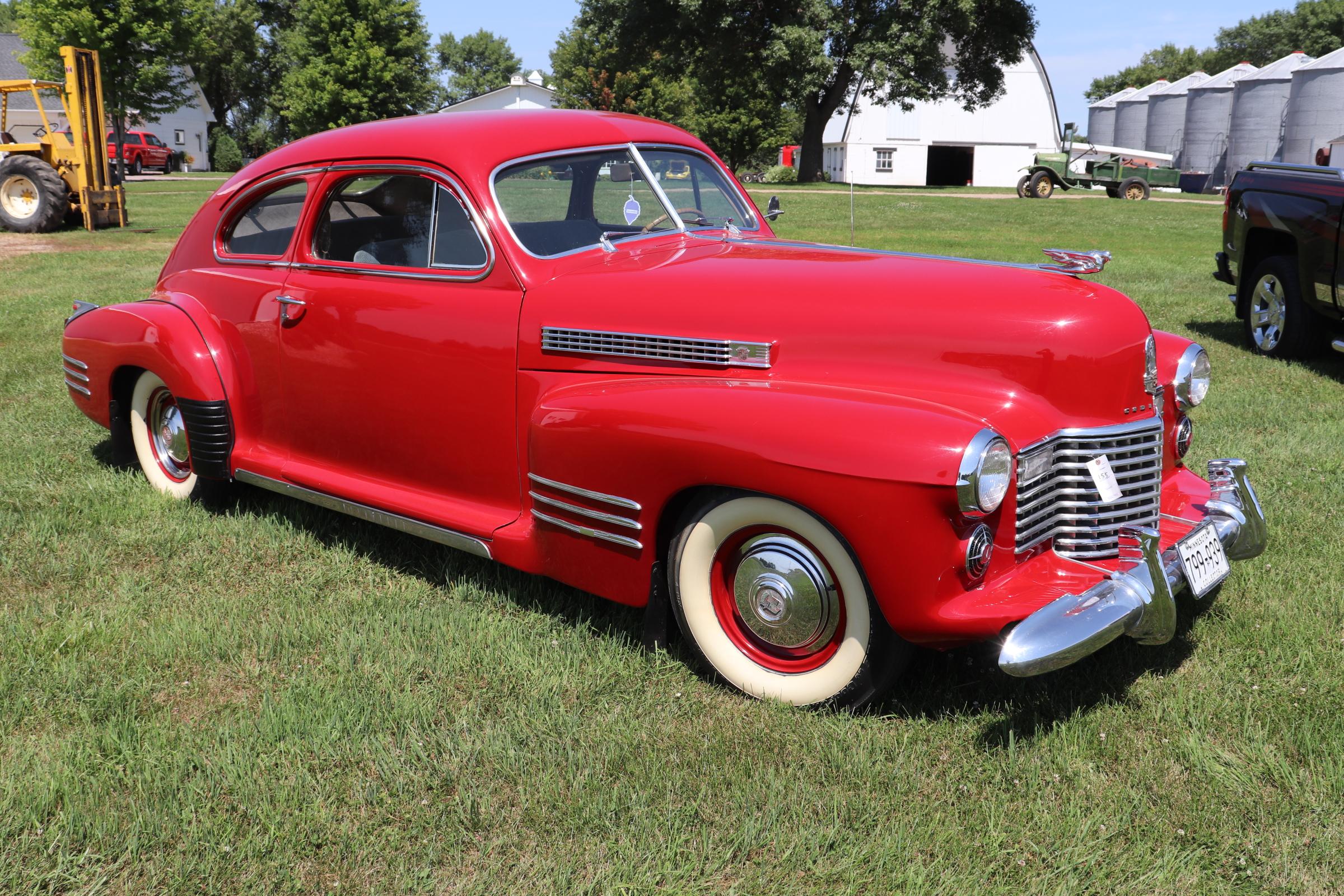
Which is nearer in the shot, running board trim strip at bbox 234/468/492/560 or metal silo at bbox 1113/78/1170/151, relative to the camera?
running board trim strip at bbox 234/468/492/560

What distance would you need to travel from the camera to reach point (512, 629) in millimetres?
3697

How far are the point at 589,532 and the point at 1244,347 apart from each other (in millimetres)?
6788

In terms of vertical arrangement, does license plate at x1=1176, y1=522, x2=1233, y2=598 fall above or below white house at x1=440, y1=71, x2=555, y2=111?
below

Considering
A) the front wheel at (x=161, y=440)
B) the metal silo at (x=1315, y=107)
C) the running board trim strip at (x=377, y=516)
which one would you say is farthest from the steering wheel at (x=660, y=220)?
the metal silo at (x=1315, y=107)

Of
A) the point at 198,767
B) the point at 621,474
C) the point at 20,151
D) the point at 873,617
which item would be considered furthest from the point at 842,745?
the point at 20,151

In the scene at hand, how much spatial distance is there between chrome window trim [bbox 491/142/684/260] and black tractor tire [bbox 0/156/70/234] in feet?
51.6

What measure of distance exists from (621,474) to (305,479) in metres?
1.72

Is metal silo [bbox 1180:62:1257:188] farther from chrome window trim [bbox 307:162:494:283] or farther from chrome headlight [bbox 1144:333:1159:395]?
chrome window trim [bbox 307:162:494:283]

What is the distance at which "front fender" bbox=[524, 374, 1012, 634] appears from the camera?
9.02 feet

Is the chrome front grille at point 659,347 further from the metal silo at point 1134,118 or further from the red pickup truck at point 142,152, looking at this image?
the metal silo at point 1134,118

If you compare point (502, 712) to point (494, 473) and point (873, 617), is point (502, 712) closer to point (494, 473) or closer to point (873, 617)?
point (494, 473)

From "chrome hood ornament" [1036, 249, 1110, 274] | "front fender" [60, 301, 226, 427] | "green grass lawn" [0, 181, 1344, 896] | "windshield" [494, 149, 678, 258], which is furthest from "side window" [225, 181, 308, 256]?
"chrome hood ornament" [1036, 249, 1110, 274]

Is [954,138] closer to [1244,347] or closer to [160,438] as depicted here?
[1244,347]

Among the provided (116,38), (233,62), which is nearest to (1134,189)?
(116,38)
